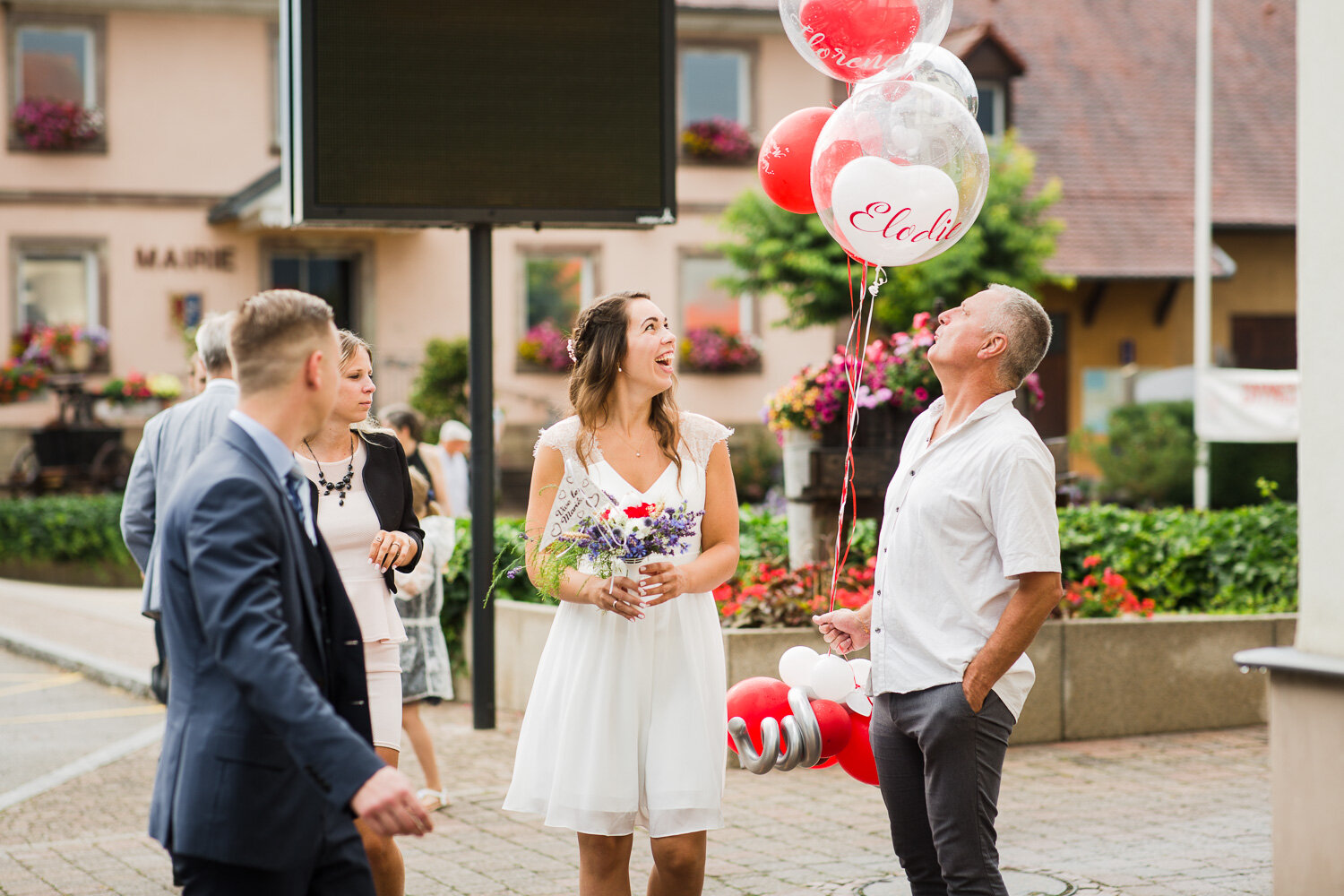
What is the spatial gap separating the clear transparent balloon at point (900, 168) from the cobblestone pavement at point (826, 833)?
2.16 meters

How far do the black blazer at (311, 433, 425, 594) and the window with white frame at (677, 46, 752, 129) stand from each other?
63.4 ft

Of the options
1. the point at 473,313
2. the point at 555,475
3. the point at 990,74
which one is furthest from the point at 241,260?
the point at 555,475

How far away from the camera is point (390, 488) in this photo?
4.38 m

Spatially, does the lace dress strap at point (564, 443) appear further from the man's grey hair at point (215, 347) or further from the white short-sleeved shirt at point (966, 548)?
the man's grey hair at point (215, 347)

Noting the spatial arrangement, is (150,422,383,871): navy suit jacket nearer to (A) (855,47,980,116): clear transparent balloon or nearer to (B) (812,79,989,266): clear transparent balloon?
(B) (812,79,989,266): clear transparent balloon

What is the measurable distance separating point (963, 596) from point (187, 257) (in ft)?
65.5

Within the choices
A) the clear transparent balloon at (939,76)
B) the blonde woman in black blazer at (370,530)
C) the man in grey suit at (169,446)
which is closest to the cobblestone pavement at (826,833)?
the blonde woman in black blazer at (370,530)

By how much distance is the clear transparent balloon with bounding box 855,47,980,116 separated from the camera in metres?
4.53

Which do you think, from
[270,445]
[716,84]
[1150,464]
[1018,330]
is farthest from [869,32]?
[716,84]

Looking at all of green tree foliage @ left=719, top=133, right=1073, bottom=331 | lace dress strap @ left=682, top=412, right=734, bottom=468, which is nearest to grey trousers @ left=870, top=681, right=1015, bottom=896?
lace dress strap @ left=682, top=412, right=734, bottom=468

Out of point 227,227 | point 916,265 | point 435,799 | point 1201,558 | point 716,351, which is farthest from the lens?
point 716,351

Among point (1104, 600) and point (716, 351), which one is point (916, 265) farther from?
point (1104, 600)

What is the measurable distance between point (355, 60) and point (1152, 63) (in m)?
23.5

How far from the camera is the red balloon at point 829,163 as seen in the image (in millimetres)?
4410
